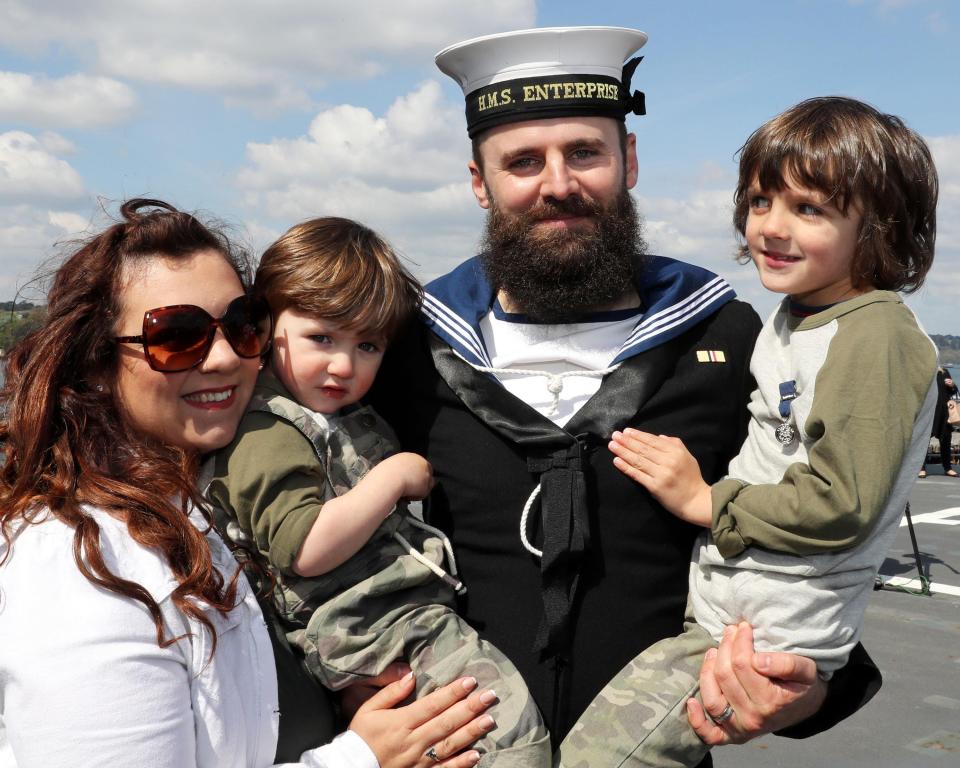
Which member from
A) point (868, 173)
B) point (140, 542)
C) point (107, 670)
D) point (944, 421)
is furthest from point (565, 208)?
point (944, 421)

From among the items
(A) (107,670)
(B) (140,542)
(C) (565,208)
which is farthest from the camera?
(C) (565,208)

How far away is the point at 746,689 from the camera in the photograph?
194 centimetres

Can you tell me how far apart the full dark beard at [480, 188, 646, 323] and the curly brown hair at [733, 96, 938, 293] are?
44 cm

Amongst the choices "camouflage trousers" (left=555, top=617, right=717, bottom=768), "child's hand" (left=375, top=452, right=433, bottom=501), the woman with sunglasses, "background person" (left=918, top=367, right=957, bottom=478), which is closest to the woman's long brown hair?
the woman with sunglasses

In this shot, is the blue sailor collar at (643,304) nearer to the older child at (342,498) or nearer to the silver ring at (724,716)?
the older child at (342,498)

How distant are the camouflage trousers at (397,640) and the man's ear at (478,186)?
42.3 inches

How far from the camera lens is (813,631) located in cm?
195

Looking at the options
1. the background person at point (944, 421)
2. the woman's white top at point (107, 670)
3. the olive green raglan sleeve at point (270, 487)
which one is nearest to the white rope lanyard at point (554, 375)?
the olive green raglan sleeve at point (270, 487)

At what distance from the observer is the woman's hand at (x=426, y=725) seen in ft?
6.02

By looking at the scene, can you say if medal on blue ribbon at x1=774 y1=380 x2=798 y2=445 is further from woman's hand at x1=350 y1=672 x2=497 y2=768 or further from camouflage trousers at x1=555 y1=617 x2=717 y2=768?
woman's hand at x1=350 y1=672 x2=497 y2=768

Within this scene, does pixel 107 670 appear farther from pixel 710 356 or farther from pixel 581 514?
pixel 710 356

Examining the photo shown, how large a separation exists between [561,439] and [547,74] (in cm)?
104

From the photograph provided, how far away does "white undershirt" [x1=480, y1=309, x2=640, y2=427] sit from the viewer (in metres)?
2.35

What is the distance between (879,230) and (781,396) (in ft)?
1.38
